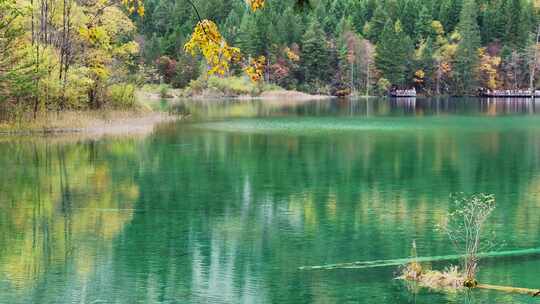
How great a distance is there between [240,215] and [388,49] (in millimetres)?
133353

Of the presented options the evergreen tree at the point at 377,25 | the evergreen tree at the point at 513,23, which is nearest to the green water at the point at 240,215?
the evergreen tree at the point at 513,23

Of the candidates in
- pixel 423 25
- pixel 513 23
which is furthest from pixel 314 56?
pixel 513 23

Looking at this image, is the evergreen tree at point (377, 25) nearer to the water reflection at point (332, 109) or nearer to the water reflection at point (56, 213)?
the water reflection at point (332, 109)

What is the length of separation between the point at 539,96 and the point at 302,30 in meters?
39.2

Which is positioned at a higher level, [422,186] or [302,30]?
[302,30]

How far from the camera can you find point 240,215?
976 inches

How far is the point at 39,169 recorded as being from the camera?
1373 inches

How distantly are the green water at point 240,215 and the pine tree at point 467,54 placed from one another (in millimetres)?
112276

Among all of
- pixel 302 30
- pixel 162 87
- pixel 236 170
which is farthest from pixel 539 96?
pixel 236 170

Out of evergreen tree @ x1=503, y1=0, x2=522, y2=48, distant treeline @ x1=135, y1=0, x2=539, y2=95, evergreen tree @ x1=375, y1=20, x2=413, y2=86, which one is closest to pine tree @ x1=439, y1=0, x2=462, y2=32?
distant treeline @ x1=135, y1=0, x2=539, y2=95

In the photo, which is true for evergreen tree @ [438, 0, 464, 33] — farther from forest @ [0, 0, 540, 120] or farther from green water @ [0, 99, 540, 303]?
green water @ [0, 99, 540, 303]

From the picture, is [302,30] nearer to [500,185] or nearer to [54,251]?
[500,185]

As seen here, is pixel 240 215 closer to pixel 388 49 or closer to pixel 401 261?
pixel 401 261

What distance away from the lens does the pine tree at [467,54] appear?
6247 inches
